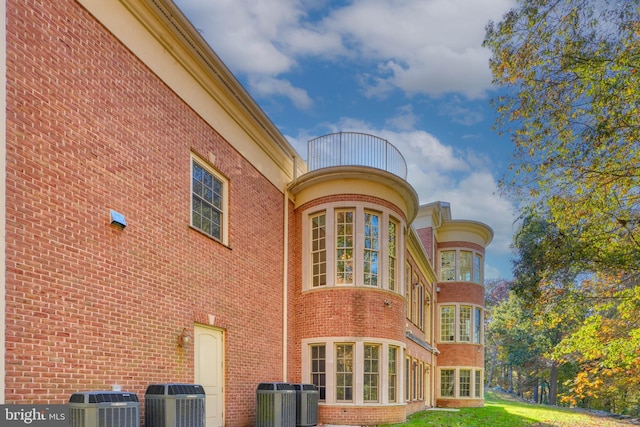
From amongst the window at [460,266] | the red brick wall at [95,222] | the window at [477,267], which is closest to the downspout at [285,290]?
the red brick wall at [95,222]

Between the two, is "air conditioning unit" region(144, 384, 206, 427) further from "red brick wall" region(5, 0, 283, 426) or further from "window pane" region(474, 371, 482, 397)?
"window pane" region(474, 371, 482, 397)

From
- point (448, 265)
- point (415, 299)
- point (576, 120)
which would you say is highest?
point (576, 120)

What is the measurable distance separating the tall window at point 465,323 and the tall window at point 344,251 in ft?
48.8

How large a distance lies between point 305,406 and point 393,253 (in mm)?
5233

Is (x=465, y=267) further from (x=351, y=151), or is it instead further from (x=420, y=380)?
(x=351, y=151)

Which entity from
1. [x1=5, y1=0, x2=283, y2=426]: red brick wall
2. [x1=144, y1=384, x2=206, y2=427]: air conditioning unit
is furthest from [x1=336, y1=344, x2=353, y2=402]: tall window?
[x1=144, y1=384, x2=206, y2=427]: air conditioning unit

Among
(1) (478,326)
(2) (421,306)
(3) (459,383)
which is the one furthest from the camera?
(1) (478,326)

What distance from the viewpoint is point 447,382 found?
24.9 meters

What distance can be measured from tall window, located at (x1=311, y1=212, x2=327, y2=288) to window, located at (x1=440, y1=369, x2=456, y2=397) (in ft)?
50.5

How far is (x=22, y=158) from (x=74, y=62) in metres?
1.56

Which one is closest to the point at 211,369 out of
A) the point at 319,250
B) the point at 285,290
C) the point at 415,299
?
the point at 285,290

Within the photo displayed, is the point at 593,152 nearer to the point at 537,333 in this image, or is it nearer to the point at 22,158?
the point at 22,158

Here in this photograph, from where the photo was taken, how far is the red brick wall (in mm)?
5129

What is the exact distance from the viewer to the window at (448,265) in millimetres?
25750
